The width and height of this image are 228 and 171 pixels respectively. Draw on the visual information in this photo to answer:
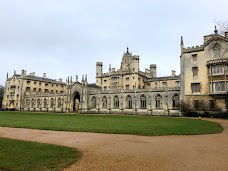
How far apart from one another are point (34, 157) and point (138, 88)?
53.3m

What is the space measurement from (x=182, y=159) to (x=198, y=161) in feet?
1.80

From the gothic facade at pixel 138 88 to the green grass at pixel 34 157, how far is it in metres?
22.5

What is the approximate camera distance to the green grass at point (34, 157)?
275 inches

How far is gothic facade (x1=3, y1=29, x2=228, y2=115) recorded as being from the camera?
1432 inches

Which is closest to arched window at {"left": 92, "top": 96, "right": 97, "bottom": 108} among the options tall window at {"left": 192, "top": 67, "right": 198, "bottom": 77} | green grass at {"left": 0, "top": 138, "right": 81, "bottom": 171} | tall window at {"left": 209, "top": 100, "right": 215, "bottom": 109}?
tall window at {"left": 192, "top": 67, "right": 198, "bottom": 77}

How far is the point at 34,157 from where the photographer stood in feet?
26.1

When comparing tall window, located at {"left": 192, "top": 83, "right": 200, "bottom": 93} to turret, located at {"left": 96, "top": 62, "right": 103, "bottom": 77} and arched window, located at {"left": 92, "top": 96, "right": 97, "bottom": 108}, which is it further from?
turret, located at {"left": 96, "top": 62, "right": 103, "bottom": 77}

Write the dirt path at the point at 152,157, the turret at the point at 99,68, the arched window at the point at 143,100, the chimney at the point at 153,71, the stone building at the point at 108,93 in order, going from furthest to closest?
1. the chimney at the point at 153,71
2. the turret at the point at 99,68
3. the arched window at the point at 143,100
4. the stone building at the point at 108,93
5. the dirt path at the point at 152,157

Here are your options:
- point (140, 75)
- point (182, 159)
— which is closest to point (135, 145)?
point (182, 159)

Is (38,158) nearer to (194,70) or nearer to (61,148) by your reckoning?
(61,148)

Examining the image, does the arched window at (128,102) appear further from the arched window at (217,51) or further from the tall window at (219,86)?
the arched window at (217,51)

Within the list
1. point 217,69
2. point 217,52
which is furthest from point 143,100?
point 217,52

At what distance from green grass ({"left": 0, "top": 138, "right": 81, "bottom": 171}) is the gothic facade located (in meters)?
22.5

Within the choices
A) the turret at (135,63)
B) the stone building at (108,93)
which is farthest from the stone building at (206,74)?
the turret at (135,63)
